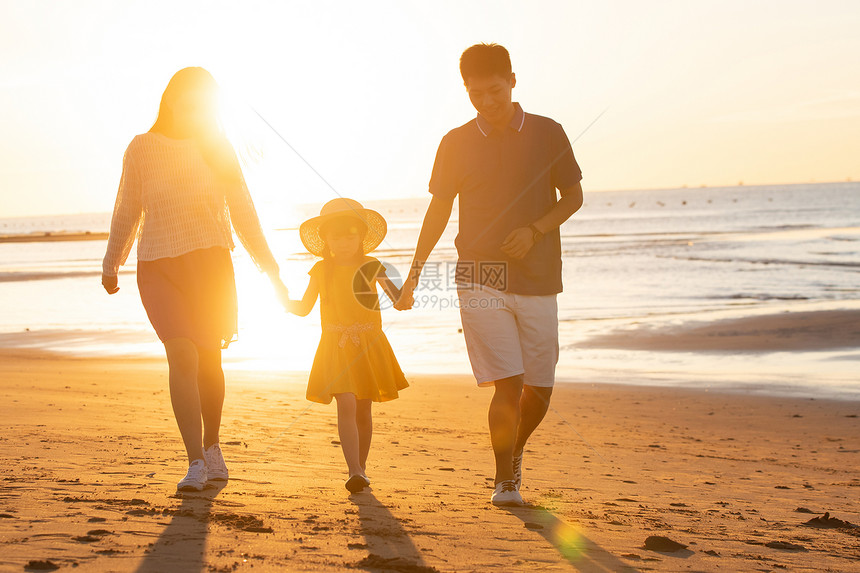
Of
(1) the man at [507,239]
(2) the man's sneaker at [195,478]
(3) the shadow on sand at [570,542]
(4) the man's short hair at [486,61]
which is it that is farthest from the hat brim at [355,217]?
(3) the shadow on sand at [570,542]

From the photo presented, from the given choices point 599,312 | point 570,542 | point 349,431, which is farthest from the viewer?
point 599,312

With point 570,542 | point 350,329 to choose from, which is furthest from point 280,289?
point 570,542

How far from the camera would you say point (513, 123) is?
13.0 feet

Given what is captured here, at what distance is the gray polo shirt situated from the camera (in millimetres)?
3924

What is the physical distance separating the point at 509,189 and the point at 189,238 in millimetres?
1578

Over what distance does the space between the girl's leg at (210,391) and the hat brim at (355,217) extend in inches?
36.1

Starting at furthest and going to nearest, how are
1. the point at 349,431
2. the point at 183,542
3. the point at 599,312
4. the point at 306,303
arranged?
the point at 599,312
the point at 306,303
the point at 349,431
the point at 183,542

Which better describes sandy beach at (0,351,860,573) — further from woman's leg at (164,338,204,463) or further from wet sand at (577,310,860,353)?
wet sand at (577,310,860,353)

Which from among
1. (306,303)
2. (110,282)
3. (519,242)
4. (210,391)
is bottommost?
(210,391)

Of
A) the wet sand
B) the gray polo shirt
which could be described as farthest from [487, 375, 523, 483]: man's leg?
the wet sand

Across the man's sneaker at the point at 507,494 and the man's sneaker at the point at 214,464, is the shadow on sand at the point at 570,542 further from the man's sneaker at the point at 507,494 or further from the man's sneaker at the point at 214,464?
the man's sneaker at the point at 214,464

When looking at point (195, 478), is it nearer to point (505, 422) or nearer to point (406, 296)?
point (406, 296)

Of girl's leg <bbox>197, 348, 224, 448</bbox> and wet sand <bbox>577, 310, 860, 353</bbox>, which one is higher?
girl's leg <bbox>197, 348, 224, 448</bbox>

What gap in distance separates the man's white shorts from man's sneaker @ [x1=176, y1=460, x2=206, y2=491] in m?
1.38
